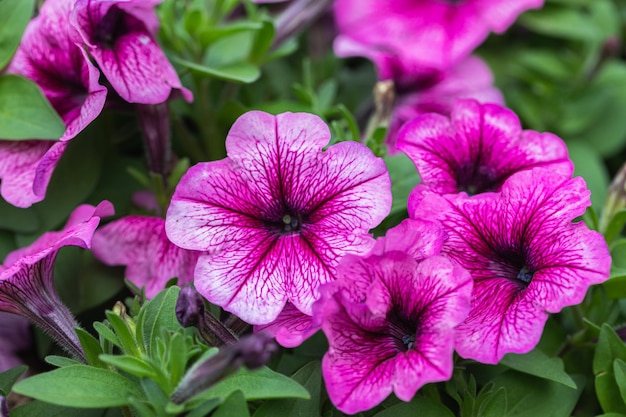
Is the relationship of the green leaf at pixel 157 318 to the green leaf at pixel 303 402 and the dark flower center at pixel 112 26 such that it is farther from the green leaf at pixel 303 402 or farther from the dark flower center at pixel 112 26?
the dark flower center at pixel 112 26

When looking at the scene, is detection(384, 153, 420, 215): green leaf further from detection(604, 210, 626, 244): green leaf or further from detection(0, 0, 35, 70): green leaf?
detection(0, 0, 35, 70): green leaf

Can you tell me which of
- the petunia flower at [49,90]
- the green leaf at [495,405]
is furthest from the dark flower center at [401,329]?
the petunia flower at [49,90]

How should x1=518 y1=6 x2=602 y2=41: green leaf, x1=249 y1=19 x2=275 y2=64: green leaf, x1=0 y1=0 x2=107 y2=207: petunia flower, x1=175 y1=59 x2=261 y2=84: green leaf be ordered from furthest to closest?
x1=518 y1=6 x2=602 y2=41: green leaf → x1=249 y1=19 x2=275 y2=64: green leaf → x1=175 y1=59 x2=261 y2=84: green leaf → x1=0 y1=0 x2=107 y2=207: petunia flower

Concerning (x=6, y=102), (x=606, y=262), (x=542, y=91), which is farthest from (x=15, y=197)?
(x=542, y=91)

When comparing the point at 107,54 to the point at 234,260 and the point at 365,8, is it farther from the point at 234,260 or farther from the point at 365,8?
the point at 365,8

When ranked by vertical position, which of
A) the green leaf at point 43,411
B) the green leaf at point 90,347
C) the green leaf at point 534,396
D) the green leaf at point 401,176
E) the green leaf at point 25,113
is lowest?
the green leaf at point 43,411

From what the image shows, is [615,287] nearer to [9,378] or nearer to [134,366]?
[134,366]

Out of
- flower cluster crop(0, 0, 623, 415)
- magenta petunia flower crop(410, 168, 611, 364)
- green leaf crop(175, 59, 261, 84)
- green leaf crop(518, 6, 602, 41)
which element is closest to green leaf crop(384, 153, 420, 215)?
flower cluster crop(0, 0, 623, 415)
